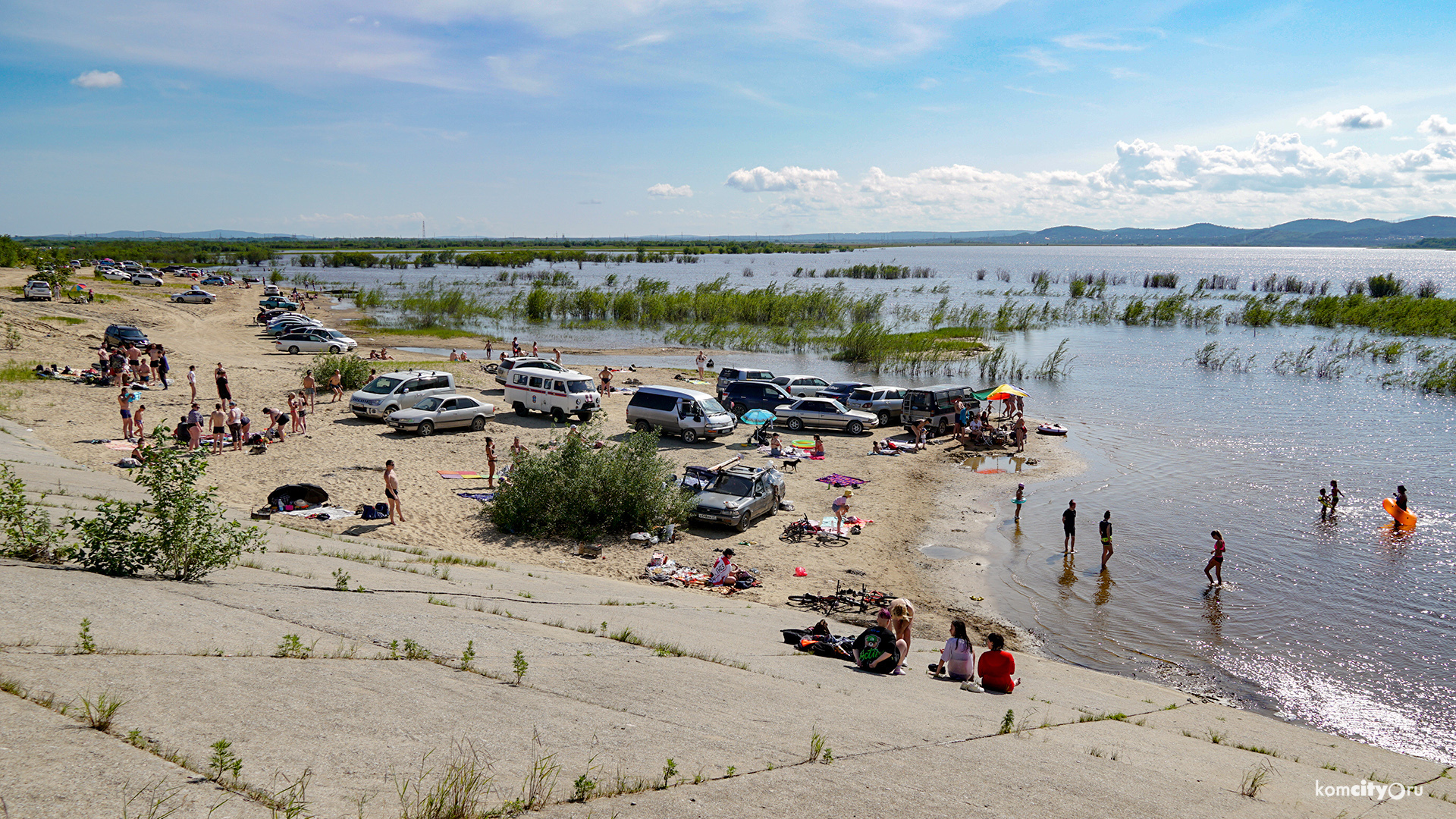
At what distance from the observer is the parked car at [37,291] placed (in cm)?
5362

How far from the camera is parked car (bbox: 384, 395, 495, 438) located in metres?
26.4

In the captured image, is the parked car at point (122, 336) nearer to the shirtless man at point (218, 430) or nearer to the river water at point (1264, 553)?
the shirtless man at point (218, 430)

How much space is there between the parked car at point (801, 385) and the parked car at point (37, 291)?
54018 millimetres

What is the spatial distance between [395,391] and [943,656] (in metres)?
23.6

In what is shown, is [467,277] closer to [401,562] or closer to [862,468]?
[862,468]

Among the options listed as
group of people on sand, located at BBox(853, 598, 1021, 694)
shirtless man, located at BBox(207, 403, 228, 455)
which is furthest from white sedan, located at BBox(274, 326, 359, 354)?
group of people on sand, located at BBox(853, 598, 1021, 694)

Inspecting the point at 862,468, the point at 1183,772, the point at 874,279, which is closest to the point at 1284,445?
the point at 862,468

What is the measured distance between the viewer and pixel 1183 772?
7859mm

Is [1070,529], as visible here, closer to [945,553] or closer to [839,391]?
[945,553]

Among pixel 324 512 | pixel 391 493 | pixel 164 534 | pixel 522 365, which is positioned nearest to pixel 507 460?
pixel 391 493

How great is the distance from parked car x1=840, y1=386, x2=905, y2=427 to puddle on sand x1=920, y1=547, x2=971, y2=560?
47.8 feet

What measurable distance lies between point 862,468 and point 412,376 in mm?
17286

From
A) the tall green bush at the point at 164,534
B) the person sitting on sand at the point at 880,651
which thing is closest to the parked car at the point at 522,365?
the tall green bush at the point at 164,534

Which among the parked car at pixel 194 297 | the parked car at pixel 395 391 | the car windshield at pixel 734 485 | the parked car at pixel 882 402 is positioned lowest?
the car windshield at pixel 734 485
